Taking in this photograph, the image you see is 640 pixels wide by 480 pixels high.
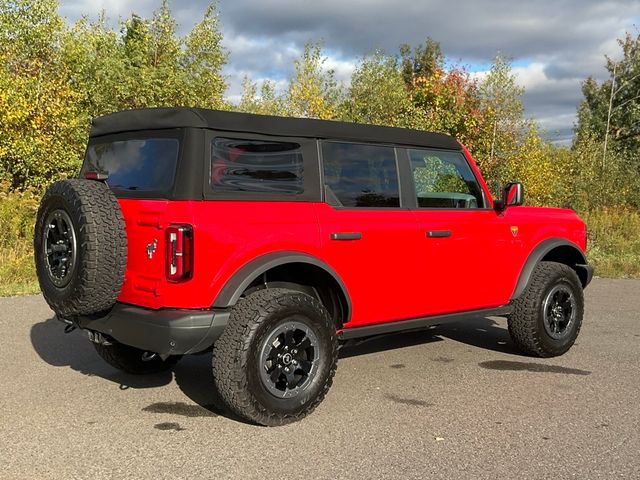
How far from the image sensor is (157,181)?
3.97m

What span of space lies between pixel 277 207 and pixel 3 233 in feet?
30.0

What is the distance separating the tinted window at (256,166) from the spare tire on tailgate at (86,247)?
662 millimetres

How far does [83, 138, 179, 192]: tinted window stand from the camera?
12.9 ft

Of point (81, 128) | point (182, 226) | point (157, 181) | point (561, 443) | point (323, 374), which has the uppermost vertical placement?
point (81, 128)

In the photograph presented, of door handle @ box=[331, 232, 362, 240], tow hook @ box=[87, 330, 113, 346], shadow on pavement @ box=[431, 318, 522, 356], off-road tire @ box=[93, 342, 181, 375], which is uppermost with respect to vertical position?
door handle @ box=[331, 232, 362, 240]

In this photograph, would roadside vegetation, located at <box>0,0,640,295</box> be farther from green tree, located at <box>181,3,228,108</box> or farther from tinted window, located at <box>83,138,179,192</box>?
tinted window, located at <box>83,138,179,192</box>

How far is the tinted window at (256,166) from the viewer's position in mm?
3932

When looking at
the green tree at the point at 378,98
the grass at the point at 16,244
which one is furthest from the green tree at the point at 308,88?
the grass at the point at 16,244

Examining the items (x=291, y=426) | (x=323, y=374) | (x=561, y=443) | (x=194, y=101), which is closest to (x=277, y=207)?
(x=323, y=374)

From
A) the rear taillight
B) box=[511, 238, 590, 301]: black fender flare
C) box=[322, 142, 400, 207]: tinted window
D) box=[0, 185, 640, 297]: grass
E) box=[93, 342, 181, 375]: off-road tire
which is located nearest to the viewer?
the rear taillight

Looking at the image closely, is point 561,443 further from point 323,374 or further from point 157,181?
point 157,181

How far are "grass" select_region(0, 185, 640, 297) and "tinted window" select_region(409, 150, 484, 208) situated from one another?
628 centimetres

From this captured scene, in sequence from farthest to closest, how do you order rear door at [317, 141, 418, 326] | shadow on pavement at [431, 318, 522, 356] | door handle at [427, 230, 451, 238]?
shadow on pavement at [431, 318, 522, 356] < door handle at [427, 230, 451, 238] < rear door at [317, 141, 418, 326]

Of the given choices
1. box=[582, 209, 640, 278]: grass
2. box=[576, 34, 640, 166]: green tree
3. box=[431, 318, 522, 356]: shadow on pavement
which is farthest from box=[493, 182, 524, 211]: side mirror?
box=[576, 34, 640, 166]: green tree
